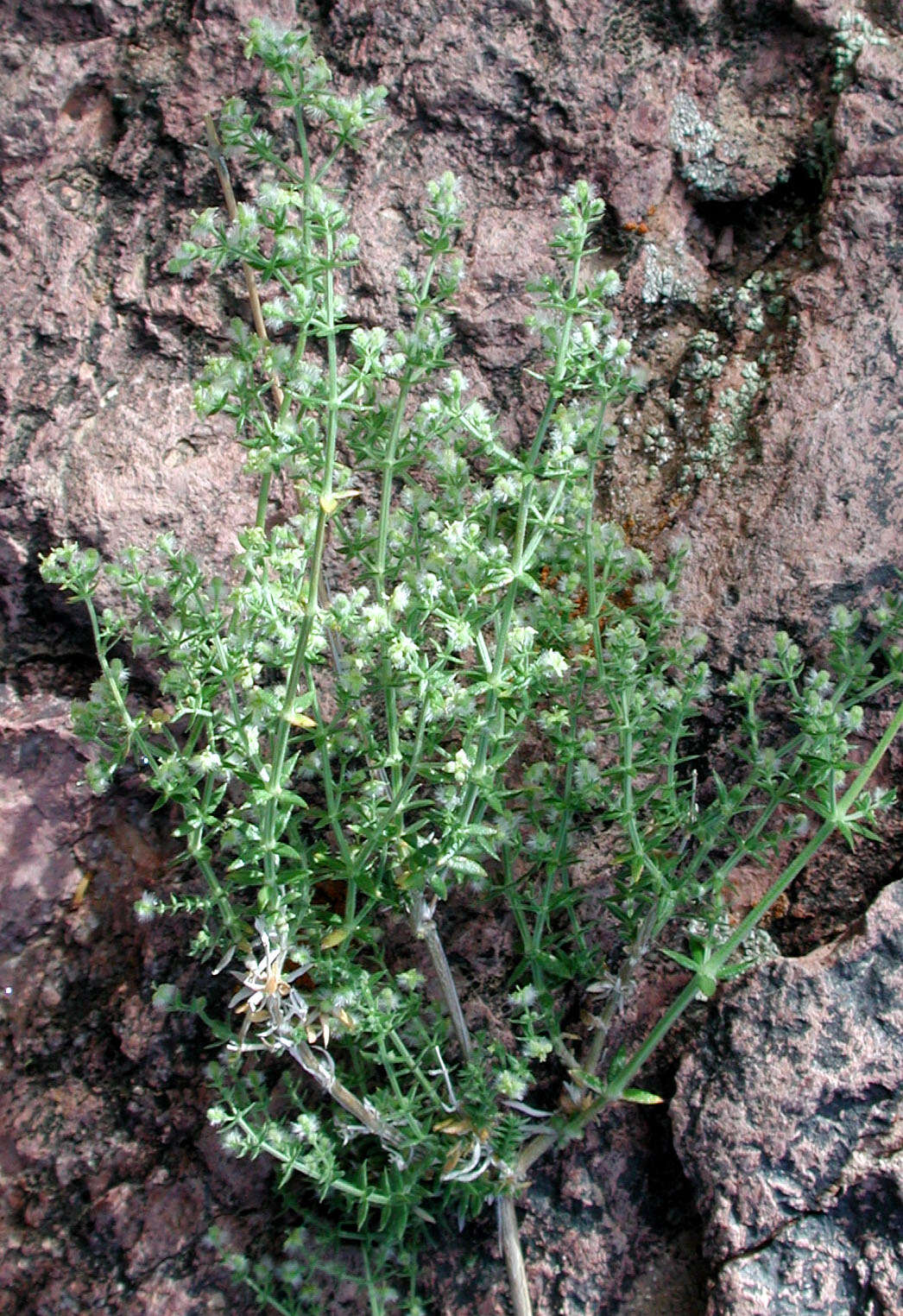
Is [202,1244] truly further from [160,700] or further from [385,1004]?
[160,700]

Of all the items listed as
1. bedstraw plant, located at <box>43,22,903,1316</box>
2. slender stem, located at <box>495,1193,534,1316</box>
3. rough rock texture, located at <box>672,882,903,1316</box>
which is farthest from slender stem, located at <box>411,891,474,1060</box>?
rough rock texture, located at <box>672,882,903,1316</box>

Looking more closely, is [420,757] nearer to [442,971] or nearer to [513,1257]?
[442,971]

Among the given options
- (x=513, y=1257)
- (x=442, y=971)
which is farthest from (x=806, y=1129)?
(x=442, y=971)

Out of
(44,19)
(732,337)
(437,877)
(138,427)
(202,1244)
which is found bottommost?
(202,1244)

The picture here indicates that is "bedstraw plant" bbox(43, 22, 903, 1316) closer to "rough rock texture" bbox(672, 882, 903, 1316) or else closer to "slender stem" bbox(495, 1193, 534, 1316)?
"slender stem" bbox(495, 1193, 534, 1316)

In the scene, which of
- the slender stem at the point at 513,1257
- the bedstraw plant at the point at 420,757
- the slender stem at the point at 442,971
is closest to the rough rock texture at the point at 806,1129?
the bedstraw plant at the point at 420,757

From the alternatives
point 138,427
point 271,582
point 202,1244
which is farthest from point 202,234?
point 202,1244
